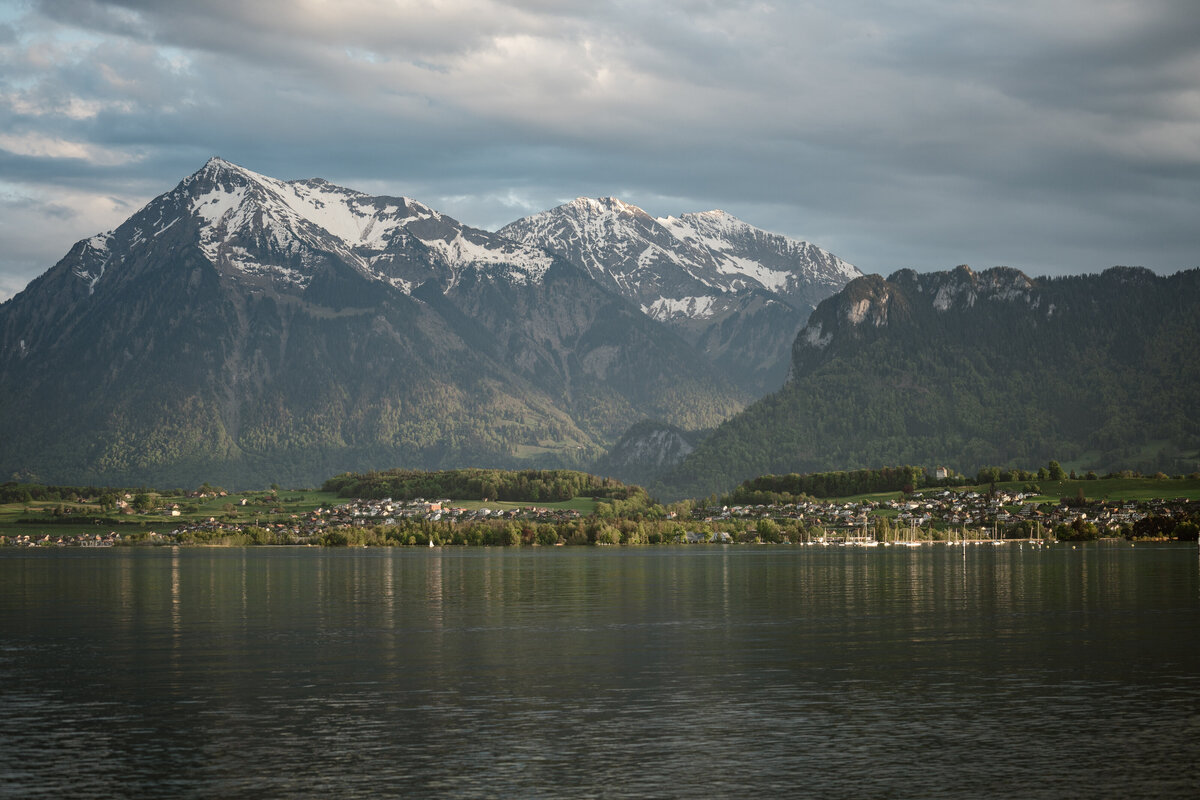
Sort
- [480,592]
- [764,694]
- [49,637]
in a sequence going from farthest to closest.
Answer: [480,592]
[49,637]
[764,694]

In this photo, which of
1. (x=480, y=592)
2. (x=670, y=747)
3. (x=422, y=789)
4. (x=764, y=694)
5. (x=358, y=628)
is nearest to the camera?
(x=422, y=789)

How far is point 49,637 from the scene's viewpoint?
98062 millimetres

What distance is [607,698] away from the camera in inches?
2648

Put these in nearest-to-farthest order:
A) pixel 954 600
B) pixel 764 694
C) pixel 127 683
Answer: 1. pixel 764 694
2. pixel 127 683
3. pixel 954 600

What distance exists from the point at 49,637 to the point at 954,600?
85.2 metres

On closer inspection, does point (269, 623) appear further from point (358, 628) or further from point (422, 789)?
point (422, 789)

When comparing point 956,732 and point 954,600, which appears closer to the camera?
point 956,732

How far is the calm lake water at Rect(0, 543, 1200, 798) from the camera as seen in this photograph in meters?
48.8

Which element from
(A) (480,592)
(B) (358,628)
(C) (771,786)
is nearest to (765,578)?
(A) (480,592)

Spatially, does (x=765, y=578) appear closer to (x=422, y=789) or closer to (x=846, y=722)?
(x=846, y=722)

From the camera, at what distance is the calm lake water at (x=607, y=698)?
160 ft

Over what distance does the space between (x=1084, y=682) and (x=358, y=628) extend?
5813 centimetres

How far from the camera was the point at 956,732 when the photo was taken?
57.1 meters

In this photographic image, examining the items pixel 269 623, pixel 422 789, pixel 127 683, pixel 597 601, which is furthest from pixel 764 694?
pixel 597 601
